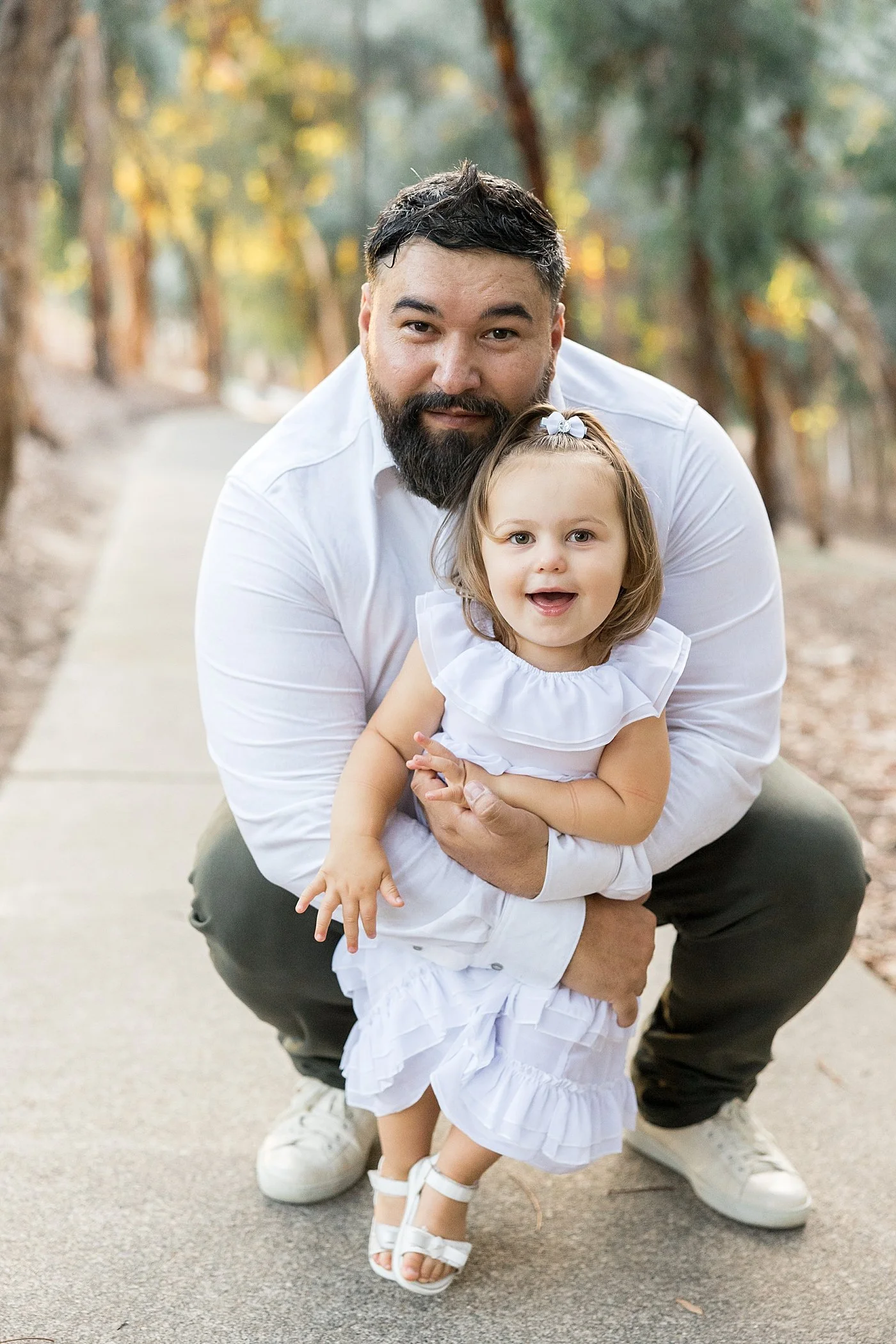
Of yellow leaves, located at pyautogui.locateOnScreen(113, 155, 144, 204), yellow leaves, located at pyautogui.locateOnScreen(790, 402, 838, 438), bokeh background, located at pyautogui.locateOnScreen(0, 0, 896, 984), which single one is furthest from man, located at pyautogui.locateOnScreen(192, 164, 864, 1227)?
yellow leaves, located at pyautogui.locateOnScreen(113, 155, 144, 204)

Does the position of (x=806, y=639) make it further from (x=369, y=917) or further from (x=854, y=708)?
(x=369, y=917)

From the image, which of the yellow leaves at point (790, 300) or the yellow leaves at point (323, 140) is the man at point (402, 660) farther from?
the yellow leaves at point (323, 140)

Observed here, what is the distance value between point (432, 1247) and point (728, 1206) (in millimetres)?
584

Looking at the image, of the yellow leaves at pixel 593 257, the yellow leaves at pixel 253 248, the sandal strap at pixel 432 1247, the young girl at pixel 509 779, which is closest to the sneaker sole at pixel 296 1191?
the young girl at pixel 509 779

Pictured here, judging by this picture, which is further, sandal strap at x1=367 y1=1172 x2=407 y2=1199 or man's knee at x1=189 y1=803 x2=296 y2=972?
man's knee at x1=189 y1=803 x2=296 y2=972

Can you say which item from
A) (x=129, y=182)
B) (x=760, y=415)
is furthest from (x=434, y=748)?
(x=129, y=182)

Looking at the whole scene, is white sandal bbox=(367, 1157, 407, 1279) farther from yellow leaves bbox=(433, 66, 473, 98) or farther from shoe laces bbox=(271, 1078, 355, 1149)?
yellow leaves bbox=(433, 66, 473, 98)

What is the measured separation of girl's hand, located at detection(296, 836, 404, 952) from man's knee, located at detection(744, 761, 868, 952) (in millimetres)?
707

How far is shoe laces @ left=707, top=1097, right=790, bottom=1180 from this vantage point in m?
2.38

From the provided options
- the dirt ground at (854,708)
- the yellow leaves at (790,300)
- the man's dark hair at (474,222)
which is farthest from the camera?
the yellow leaves at (790,300)

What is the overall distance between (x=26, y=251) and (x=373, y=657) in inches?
210

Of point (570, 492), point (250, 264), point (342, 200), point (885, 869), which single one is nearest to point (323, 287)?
point (342, 200)

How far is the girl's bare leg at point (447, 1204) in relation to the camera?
6.84 ft

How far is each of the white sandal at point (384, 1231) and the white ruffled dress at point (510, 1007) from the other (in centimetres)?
12
